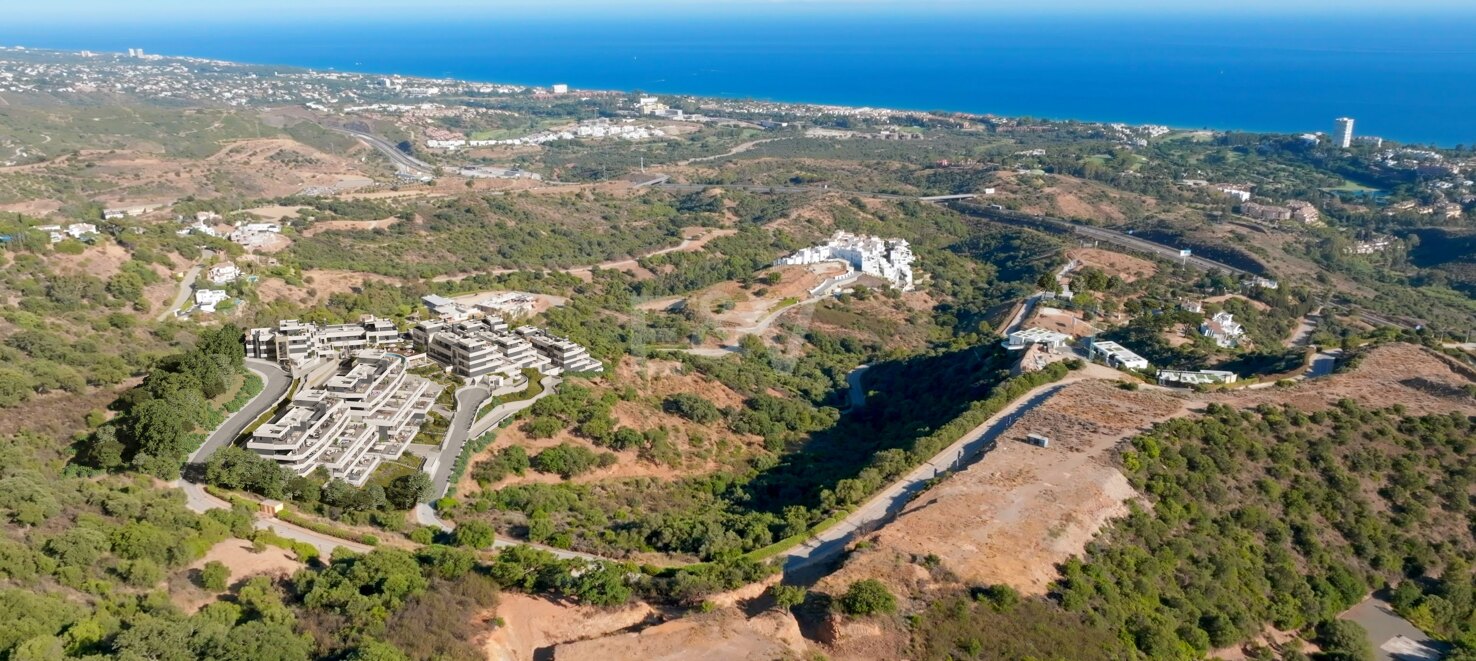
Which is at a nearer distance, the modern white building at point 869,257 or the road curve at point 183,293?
the road curve at point 183,293

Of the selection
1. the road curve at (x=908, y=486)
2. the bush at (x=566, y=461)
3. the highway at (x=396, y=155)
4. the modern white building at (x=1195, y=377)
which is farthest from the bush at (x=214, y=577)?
the highway at (x=396, y=155)

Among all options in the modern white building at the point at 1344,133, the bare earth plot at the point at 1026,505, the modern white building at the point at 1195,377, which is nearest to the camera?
the bare earth plot at the point at 1026,505

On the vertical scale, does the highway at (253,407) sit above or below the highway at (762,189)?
below

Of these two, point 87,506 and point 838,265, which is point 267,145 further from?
point 87,506

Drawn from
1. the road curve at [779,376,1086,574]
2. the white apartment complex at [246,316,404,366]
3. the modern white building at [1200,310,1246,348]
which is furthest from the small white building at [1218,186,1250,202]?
the white apartment complex at [246,316,404,366]

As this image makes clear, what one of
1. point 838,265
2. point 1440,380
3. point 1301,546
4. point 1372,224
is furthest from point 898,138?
point 1301,546

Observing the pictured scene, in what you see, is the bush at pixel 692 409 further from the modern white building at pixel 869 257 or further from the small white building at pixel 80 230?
the small white building at pixel 80 230
